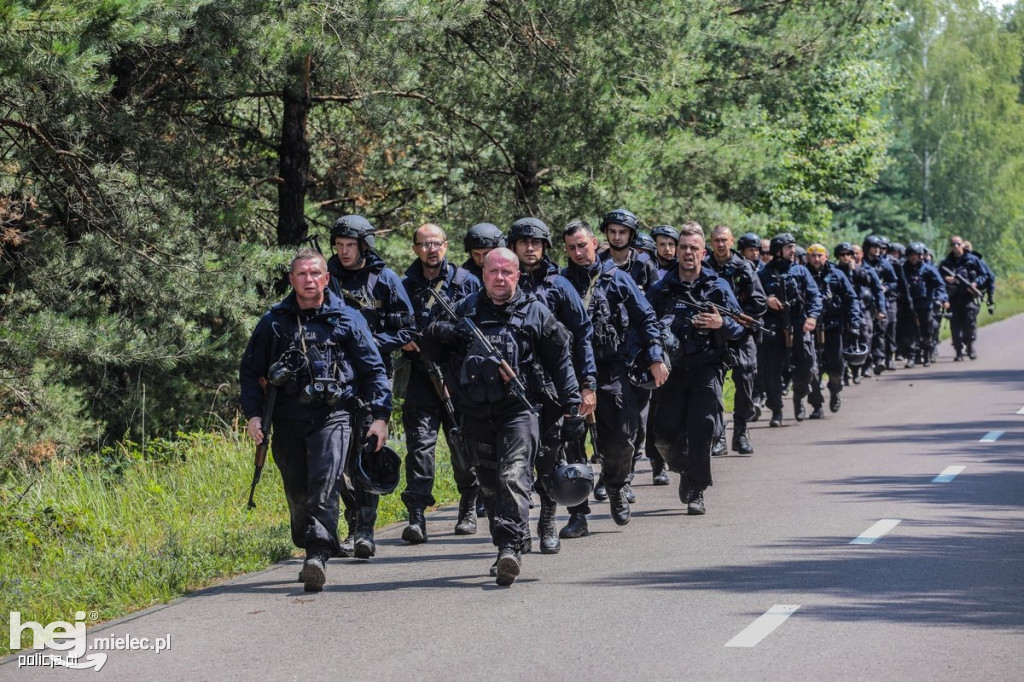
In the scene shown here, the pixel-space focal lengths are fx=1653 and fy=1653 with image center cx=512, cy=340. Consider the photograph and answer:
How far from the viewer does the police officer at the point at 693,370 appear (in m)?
11.8

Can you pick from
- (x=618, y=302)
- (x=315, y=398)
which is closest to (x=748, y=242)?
(x=618, y=302)

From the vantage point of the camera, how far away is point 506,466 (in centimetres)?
931

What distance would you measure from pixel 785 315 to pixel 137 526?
352 inches

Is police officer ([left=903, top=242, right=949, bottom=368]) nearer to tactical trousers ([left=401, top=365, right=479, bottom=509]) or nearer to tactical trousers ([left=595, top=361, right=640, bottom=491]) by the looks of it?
tactical trousers ([left=595, top=361, right=640, bottom=491])

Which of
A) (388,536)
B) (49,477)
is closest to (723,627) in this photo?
→ (388,536)

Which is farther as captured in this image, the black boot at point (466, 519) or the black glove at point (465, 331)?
the black boot at point (466, 519)

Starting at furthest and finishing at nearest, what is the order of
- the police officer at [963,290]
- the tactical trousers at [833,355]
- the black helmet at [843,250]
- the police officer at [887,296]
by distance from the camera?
1. the police officer at [963,290]
2. the police officer at [887,296]
3. the black helmet at [843,250]
4. the tactical trousers at [833,355]

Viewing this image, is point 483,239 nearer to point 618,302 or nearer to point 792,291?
point 618,302

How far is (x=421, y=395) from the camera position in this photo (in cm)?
1127

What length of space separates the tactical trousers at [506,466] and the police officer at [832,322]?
A: 33.8 ft

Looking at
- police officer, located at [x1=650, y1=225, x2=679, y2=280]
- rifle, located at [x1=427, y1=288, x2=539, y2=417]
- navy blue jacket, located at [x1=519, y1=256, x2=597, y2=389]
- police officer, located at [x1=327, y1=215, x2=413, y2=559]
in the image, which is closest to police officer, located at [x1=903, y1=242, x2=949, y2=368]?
police officer, located at [x1=650, y1=225, x2=679, y2=280]

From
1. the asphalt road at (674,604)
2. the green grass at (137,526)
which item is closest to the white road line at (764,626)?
the asphalt road at (674,604)

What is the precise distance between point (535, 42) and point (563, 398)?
9334 mm

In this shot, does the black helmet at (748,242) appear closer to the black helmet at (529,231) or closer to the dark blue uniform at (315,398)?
the black helmet at (529,231)
